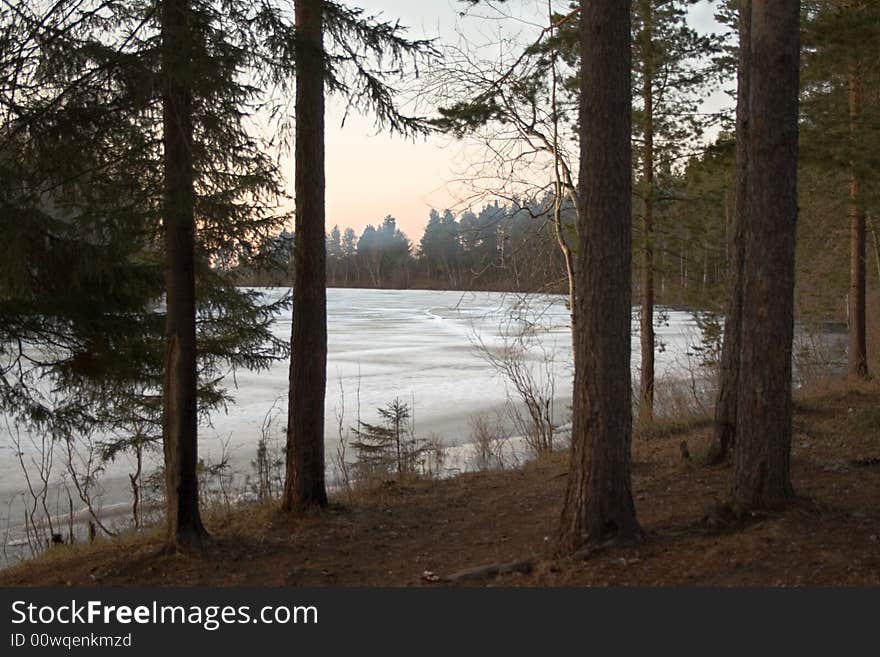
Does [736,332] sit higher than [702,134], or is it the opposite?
[702,134]

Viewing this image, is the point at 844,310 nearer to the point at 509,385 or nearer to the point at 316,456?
the point at 509,385

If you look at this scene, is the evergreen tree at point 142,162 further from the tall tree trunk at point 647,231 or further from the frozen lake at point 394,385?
the tall tree trunk at point 647,231

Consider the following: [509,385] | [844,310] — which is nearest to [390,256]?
[844,310]

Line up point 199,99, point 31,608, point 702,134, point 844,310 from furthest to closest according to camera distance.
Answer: point 844,310 → point 702,134 → point 199,99 → point 31,608

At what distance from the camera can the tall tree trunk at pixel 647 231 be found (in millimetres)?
12781

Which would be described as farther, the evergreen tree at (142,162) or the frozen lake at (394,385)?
the frozen lake at (394,385)

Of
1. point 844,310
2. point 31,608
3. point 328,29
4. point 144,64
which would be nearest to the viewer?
point 31,608

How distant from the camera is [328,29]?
6.93 meters

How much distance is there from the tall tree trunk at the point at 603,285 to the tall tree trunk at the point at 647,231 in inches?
312

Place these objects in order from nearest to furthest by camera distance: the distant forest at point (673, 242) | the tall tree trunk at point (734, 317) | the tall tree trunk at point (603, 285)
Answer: the tall tree trunk at point (603, 285)
the tall tree trunk at point (734, 317)
the distant forest at point (673, 242)

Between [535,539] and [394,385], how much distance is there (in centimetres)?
1212

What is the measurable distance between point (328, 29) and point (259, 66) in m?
1.16

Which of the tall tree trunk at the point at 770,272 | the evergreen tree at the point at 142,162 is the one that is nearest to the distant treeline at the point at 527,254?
the evergreen tree at the point at 142,162

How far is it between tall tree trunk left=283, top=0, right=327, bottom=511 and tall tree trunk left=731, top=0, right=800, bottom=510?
3.75 metres
